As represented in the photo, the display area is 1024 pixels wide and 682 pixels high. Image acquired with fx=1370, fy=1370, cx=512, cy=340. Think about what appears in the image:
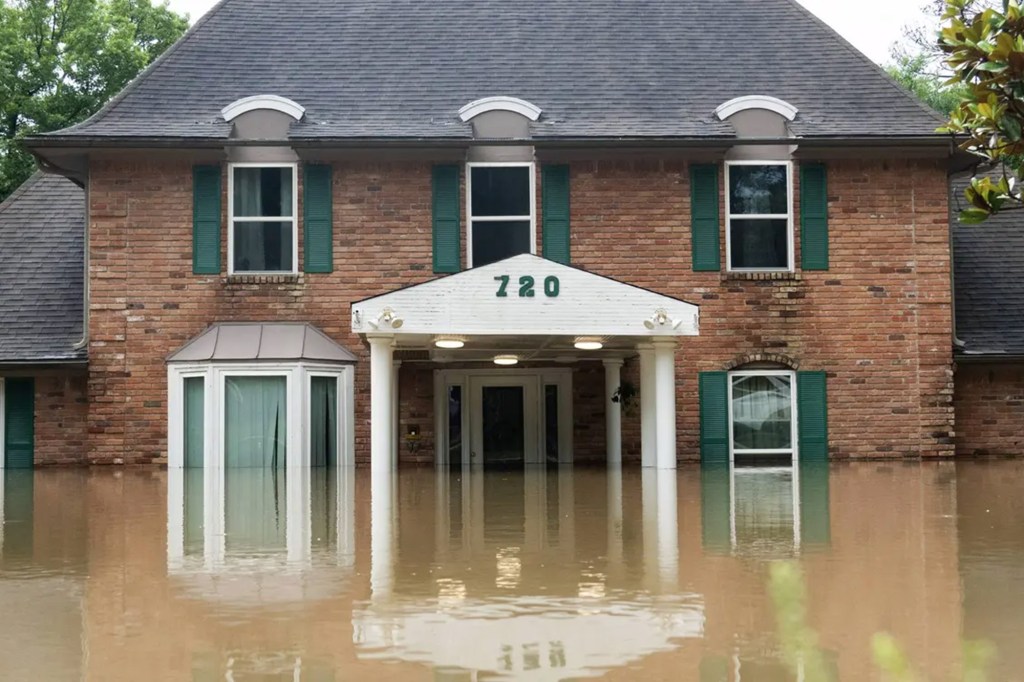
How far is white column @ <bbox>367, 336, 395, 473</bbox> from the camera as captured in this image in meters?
17.6

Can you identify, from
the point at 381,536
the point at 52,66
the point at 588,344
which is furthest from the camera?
the point at 52,66

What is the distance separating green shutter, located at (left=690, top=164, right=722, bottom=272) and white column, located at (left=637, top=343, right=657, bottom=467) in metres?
2.77

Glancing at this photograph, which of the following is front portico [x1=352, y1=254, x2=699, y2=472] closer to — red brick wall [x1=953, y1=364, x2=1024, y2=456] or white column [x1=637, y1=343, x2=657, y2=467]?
white column [x1=637, y1=343, x2=657, y2=467]

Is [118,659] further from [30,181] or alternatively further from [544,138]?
[30,181]

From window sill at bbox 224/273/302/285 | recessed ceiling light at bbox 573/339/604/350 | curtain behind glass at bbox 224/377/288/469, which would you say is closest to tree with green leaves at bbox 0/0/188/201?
window sill at bbox 224/273/302/285

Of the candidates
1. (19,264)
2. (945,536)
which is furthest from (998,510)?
(19,264)

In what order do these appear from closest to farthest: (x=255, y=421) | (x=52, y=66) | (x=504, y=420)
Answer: (x=255, y=421) < (x=504, y=420) < (x=52, y=66)

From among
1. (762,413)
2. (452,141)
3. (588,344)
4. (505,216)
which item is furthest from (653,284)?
(452,141)

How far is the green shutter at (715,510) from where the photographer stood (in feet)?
30.1

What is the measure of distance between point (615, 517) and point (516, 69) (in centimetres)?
1351

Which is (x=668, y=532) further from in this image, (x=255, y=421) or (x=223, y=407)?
(x=223, y=407)

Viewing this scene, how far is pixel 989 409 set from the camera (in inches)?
889

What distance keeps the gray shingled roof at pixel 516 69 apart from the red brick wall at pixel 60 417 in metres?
3.97

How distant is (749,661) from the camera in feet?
16.9
